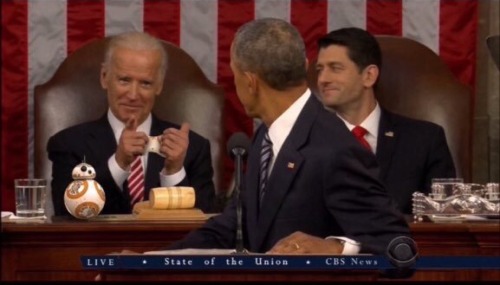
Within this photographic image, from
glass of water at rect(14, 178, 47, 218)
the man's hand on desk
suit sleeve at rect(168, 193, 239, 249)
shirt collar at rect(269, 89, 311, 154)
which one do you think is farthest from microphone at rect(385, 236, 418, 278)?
glass of water at rect(14, 178, 47, 218)

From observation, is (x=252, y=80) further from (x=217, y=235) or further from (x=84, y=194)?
(x=84, y=194)

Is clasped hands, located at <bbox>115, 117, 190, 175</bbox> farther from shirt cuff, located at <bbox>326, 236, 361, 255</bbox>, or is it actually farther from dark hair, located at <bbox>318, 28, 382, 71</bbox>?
shirt cuff, located at <bbox>326, 236, 361, 255</bbox>

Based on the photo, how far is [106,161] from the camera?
5.91 meters

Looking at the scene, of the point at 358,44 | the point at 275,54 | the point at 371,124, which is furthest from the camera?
the point at 358,44

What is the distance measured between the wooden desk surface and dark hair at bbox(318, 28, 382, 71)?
1473 mm

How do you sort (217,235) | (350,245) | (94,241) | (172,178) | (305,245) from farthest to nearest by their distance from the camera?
(172,178) → (94,241) → (217,235) → (350,245) → (305,245)

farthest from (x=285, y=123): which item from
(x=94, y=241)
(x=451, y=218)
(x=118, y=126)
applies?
(x=118, y=126)

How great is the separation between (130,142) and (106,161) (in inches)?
9.7

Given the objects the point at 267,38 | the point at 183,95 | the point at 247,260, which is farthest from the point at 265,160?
the point at 183,95

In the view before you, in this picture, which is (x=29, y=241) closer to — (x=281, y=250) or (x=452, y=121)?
(x=281, y=250)

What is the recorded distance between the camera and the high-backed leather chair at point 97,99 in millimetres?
6445

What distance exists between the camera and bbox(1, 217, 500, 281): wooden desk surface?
195 inches

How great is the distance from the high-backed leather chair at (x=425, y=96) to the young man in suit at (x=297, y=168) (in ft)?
8.06

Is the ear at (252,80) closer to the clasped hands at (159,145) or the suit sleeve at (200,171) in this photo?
the clasped hands at (159,145)
